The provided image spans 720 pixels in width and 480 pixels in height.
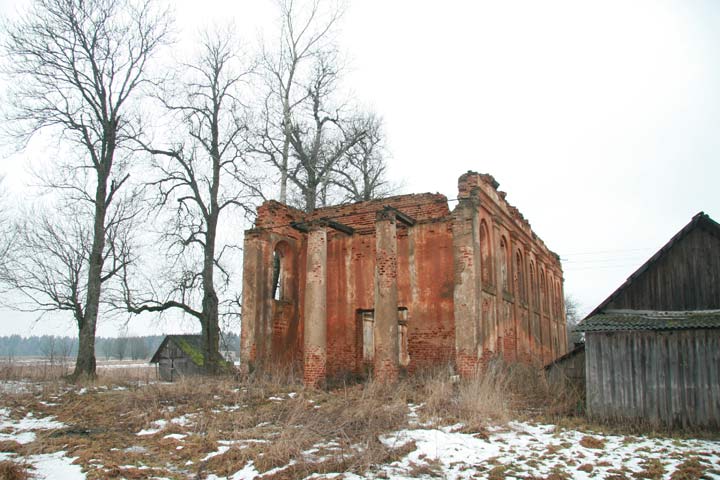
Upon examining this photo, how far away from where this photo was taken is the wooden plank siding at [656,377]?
11.1 meters

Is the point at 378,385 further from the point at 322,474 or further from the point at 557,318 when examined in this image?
the point at 557,318

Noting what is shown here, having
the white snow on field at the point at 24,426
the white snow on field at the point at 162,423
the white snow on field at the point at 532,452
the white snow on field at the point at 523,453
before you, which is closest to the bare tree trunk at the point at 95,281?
the white snow on field at the point at 24,426

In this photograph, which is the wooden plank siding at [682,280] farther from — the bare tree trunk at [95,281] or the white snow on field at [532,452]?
the bare tree trunk at [95,281]

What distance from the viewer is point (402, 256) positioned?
18891 mm

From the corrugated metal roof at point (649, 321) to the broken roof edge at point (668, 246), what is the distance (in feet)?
1.35

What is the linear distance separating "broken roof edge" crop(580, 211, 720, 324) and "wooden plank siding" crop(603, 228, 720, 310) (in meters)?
0.05

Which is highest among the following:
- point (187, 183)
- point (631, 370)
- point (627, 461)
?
point (187, 183)

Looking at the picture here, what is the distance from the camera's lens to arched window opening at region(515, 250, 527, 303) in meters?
23.3

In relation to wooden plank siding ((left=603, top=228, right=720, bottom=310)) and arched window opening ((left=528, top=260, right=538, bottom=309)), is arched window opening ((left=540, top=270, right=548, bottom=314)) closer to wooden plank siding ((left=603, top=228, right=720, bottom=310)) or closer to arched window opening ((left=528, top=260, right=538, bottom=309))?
arched window opening ((left=528, top=260, right=538, bottom=309))

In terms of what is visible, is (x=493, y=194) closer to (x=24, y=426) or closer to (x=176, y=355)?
(x=24, y=426)

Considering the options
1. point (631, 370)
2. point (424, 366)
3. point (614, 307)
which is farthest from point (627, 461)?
point (424, 366)

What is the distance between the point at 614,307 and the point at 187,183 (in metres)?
15.1

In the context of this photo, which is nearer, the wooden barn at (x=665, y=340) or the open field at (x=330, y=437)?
the open field at (x=330, y=437)

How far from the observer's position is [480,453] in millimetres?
8758
